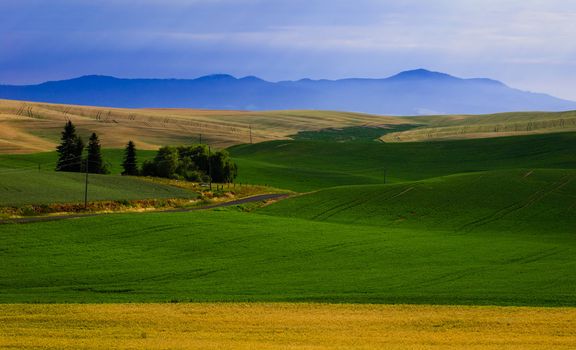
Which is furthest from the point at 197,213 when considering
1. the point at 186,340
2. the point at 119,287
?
the point at 186,340

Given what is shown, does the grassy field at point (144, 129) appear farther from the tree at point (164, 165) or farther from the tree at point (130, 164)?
the tree at point (164, 165)

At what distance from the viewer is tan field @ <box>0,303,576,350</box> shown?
24594 mm

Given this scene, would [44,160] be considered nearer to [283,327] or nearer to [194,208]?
[194,208]

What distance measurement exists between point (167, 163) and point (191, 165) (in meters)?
3.95

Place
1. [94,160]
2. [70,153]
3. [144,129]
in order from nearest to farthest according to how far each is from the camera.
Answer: [94,160] → [70,153] → [144,129]

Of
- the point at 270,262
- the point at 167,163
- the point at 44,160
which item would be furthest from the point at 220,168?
the point at 270,262

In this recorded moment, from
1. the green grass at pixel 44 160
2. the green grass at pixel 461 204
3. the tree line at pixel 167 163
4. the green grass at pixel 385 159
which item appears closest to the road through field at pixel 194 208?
the green grass at pixel 461 204

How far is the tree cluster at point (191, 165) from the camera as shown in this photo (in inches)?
3521

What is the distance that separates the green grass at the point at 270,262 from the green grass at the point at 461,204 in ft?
11.0

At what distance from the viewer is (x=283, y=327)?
27.3m

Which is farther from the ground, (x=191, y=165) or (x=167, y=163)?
(x=167, y=163)

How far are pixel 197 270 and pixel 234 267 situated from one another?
193 centimetres

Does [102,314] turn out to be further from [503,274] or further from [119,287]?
[503,274]

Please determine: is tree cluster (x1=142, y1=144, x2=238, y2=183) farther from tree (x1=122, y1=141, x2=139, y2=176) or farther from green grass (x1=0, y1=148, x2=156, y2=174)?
green grass (x1=0, y1=148, x2=156, y2=174)
